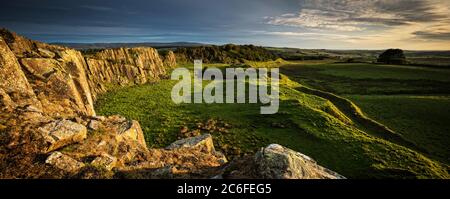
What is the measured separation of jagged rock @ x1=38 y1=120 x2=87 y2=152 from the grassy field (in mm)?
14298

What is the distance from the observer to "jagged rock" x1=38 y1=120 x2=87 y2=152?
43.4 feet

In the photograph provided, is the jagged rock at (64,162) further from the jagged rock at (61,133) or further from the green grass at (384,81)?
the green grass at (384,81)

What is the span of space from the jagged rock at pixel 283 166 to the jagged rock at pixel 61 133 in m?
8.97

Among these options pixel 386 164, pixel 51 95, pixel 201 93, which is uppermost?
pixel 51 95

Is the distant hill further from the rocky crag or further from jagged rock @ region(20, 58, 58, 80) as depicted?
the rocky crag

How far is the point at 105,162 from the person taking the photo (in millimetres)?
12703

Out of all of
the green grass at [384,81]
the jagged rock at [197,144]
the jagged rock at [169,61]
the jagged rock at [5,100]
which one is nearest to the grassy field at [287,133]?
the jagged rock at [197,144]

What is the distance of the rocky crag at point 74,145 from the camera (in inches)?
448

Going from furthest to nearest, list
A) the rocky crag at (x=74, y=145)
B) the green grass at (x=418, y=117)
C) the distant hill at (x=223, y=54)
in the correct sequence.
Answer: the distant hill at (x=223, y=54) < the green grass at (x=418, y=117) < the rocky crag at (x=74, y=145)

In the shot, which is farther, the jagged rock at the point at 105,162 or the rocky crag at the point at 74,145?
the jagged rock at the point at 105,162
